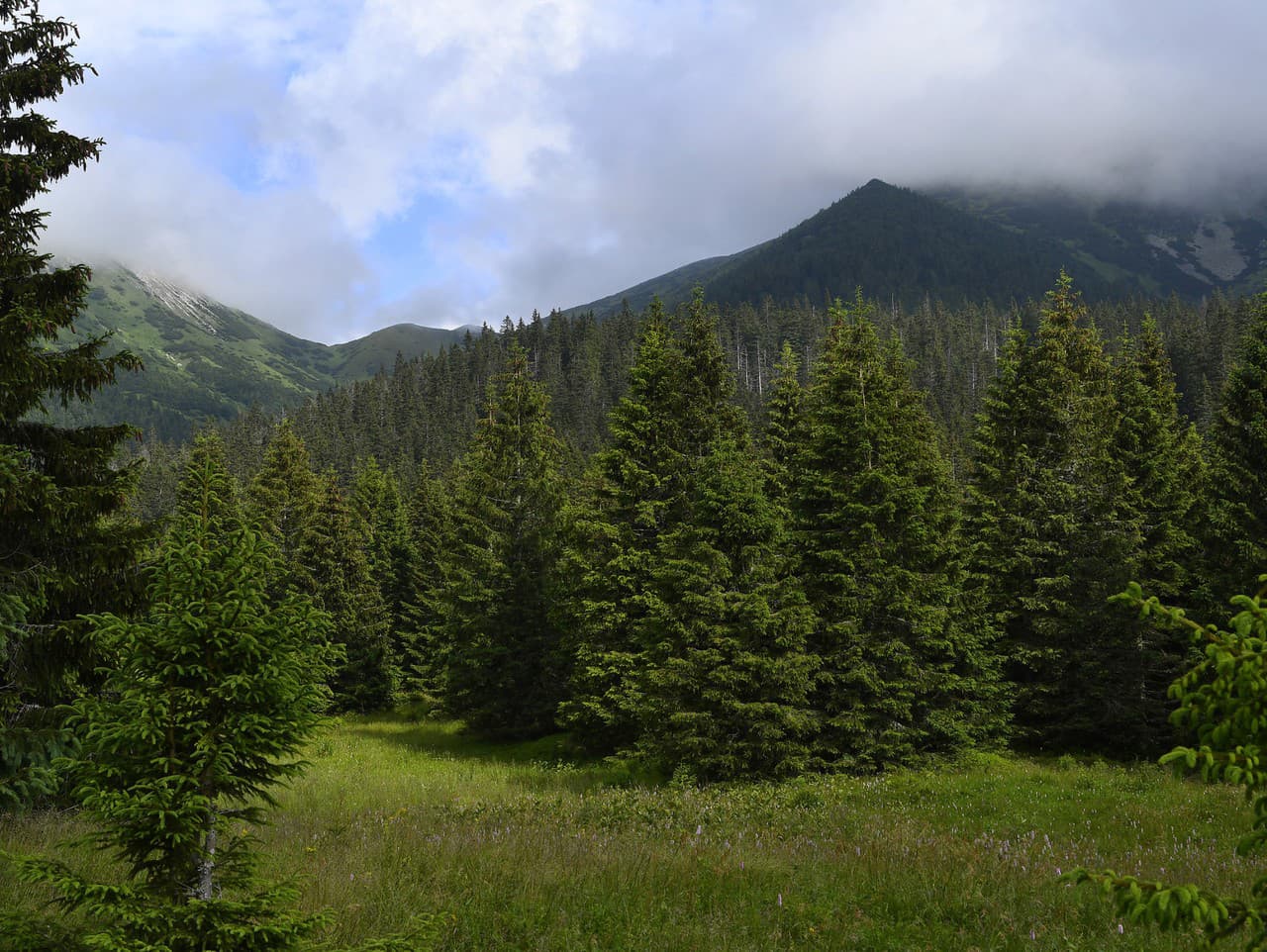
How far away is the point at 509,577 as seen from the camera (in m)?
28.0

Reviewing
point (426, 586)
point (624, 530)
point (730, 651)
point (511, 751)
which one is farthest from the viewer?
point (426, 586)

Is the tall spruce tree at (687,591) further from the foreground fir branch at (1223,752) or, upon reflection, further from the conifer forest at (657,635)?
the foreground fir branch at (1223,752)

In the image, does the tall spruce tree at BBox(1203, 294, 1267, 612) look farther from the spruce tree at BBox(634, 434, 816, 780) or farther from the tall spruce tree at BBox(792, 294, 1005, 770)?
the spruce tree at BBox(634, 434, 816, 780)

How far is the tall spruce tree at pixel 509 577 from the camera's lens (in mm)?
27438

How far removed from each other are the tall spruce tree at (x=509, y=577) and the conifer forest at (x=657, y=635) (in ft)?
0.50

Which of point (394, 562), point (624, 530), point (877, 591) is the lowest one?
point (877, 591)

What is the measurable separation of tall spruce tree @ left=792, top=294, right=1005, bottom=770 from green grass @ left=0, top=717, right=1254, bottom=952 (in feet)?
14.3

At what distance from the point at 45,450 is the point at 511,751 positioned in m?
19.4

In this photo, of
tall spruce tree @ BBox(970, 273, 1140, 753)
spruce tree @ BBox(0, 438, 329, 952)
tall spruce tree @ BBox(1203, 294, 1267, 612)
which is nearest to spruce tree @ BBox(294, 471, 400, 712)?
tall spruce tree @ BBox(970, 273, 1140, 753)

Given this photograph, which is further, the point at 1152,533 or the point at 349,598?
the point at 349,598

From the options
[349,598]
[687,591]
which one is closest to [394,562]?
[349,598]

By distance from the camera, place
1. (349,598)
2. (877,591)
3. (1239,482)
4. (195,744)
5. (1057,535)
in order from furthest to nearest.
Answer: (349,598), (1057,535), (1239,482), (877,591), (195,744)

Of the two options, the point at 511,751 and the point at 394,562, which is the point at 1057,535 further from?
the point at 394,562

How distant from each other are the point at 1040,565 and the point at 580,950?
22414 mm
